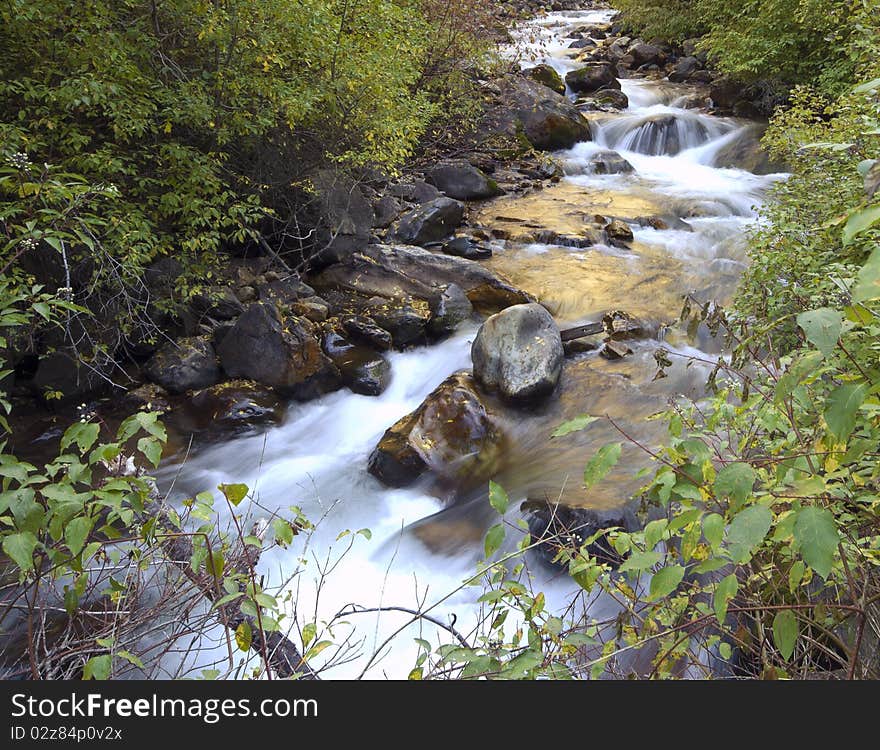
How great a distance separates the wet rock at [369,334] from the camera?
23.7ft

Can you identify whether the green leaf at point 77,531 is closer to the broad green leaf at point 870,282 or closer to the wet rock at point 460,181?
the broad green leaf at point 870,282

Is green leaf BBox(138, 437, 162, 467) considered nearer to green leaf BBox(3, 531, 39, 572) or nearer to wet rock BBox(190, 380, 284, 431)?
green leaf BBox(3, 531, 39, 572)

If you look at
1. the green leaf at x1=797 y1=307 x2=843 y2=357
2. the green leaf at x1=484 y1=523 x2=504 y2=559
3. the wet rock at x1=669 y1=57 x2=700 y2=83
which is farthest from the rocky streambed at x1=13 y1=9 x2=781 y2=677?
the wet rock at x1=669 y1=57 x2=700 y2=83

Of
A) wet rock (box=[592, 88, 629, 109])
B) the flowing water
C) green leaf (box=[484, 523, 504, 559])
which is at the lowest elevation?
the flowing water

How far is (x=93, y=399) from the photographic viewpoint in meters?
6.11

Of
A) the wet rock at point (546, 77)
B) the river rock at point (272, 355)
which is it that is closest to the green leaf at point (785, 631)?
the river rock at point (272, 355)

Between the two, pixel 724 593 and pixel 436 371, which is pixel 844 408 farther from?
pixel 436 371

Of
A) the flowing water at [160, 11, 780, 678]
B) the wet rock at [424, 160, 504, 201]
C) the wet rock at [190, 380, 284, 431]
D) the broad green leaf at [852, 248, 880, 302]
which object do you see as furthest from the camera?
the wet rock at [424, 160, 504, 201]

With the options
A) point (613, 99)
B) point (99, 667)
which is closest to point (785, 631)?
point (99, 667)

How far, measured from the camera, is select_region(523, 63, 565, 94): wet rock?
53.3 ft

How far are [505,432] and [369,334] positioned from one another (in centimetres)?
221

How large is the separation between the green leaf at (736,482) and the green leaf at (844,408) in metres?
0.19

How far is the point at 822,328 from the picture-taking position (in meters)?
1.24

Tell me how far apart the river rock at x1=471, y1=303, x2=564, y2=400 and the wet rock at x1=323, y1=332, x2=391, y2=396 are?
107cm
